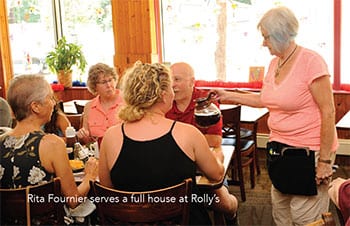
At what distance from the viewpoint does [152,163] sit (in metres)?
1.88

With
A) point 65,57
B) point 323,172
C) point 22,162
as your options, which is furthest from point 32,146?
point 65,57

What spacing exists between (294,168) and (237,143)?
148 centimetres

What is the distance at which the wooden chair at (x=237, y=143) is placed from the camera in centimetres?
367

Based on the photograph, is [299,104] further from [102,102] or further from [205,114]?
[102,102]

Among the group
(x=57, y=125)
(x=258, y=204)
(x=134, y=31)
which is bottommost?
(x=258, y=204)

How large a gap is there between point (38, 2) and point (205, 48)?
98.4 inches

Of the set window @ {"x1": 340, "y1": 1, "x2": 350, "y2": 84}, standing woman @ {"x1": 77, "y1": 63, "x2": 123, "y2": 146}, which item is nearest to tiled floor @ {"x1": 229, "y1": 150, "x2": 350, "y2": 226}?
window @ {"x1": 340, "y1": 1, "x2": 350, "y2": 84}

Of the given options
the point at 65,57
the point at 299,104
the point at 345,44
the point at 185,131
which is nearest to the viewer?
the point at 185,131

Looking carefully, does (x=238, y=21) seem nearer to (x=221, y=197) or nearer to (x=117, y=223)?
(x=221, y=197)

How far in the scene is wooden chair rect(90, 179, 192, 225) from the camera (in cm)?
179

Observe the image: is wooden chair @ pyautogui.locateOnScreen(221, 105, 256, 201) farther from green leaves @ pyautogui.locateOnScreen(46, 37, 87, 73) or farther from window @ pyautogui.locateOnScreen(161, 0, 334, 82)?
green leaves @ pyautogui.locateOnScreen(46, 37, 87, 73)

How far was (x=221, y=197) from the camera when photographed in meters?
2.44

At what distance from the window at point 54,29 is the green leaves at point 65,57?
186mm

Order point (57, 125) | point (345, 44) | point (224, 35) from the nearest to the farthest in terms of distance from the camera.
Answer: point (57, 125), point (345, 44), point (224, 35)
